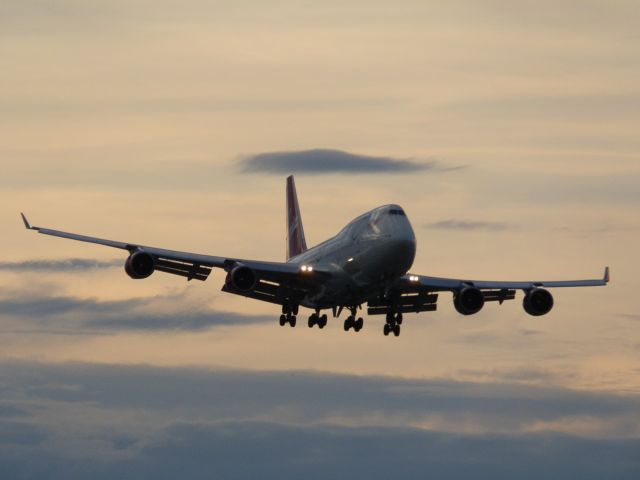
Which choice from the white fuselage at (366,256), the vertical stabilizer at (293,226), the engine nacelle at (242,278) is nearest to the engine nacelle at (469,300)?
the white fuselage at (366,256)

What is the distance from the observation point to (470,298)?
109125mm

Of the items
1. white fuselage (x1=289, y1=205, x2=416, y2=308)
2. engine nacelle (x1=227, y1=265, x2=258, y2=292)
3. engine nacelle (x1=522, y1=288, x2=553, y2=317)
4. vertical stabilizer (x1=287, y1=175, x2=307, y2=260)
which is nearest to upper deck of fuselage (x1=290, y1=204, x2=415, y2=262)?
white fuselage (x1=289, y1=205, x2=416, y2=308)

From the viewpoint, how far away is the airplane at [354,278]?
99.7m

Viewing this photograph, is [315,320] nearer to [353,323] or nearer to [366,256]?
[353,323]

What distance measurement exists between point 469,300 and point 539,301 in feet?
18.8

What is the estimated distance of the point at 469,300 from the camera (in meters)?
109

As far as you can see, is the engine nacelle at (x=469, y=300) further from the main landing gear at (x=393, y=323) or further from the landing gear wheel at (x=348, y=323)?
the landing gear wheel at (x=348, y=323)

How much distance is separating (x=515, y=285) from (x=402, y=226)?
1626cm

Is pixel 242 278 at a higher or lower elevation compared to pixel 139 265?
A: lower

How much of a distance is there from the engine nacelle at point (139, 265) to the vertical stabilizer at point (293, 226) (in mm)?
30622

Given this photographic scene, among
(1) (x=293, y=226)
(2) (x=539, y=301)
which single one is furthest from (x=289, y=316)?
(1) (x=293, y=226)

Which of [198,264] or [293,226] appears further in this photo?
[293,226]

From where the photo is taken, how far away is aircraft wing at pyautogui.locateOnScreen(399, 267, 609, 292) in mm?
108000

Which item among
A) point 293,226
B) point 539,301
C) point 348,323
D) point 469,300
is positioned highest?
point 293,226
